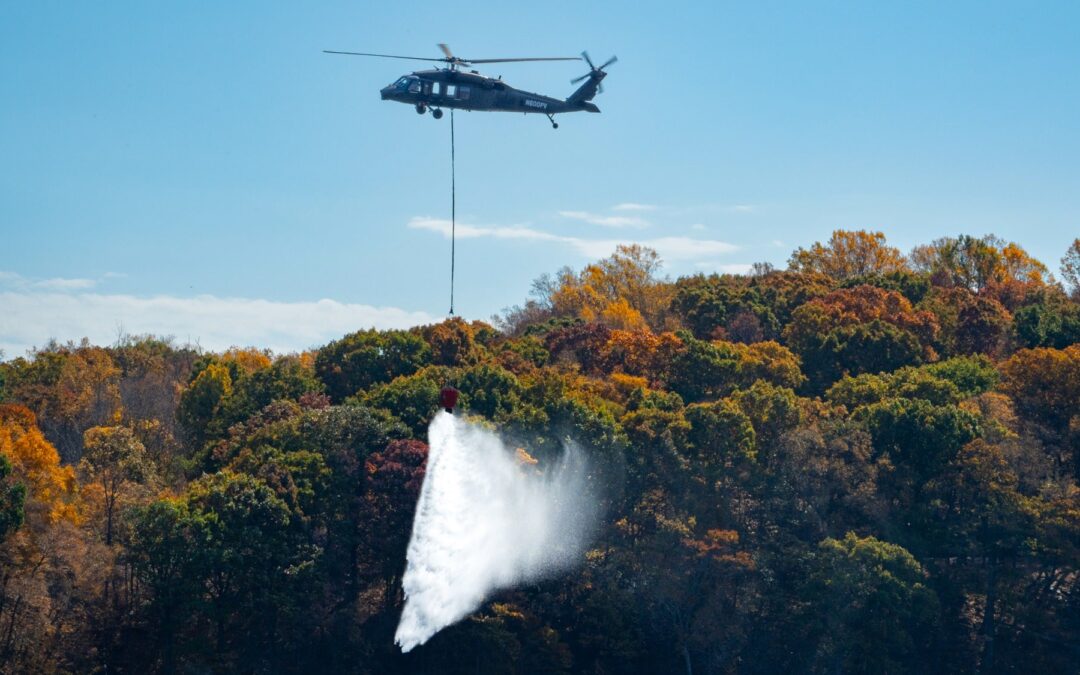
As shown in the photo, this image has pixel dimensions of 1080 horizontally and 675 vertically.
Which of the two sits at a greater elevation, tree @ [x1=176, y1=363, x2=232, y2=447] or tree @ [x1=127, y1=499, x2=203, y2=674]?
tree @ [x1=176, y1=363, x2=232, y2=447]

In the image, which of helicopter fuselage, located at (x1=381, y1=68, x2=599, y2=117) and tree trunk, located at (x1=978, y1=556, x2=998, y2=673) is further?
tree trunk, located at (x1=978, y1=556, x2=998, y2=673)

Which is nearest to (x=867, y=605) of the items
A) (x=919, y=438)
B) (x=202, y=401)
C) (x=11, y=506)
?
(x=919, y=438)

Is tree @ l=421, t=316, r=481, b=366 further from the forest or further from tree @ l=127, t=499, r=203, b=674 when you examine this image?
tree @ l=127, t=499, r=203, b=674

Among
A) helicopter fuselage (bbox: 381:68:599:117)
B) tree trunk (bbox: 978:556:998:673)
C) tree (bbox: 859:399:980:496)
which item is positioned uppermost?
helicopter fuselage (bbox: 381:68:599:117)

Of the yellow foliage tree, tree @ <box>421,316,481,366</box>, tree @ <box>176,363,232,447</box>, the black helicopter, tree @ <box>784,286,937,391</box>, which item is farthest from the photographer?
the yellow foliage tree

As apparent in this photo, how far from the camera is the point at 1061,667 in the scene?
56.9 meters

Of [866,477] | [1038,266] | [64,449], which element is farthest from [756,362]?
[1038,266]

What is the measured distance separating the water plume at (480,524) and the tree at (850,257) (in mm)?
72568

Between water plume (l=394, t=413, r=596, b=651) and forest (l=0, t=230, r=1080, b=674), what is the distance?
88cm

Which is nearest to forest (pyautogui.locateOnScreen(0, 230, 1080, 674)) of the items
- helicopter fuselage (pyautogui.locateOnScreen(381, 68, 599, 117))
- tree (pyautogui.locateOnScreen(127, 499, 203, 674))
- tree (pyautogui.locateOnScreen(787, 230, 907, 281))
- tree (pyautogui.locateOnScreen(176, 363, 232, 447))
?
tree (pyautogui.locateOnScreen(127, 499, 203, 674))

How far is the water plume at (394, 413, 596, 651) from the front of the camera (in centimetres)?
5538

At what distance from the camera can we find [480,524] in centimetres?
5625

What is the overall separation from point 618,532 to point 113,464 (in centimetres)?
2374

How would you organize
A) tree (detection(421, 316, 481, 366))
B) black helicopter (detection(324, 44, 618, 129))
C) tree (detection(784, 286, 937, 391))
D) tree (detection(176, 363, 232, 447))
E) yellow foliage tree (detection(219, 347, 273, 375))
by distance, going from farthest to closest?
yellow foliage tree (detection(219, 347, 273, 375)) < tree (detection(784, 286, 937, 391)) < tree (detection(176, 363, 232, 447)) < tree (detection(421, 316, 481, 366)) < black helicopter (detection(324, 44, 618, 129))
